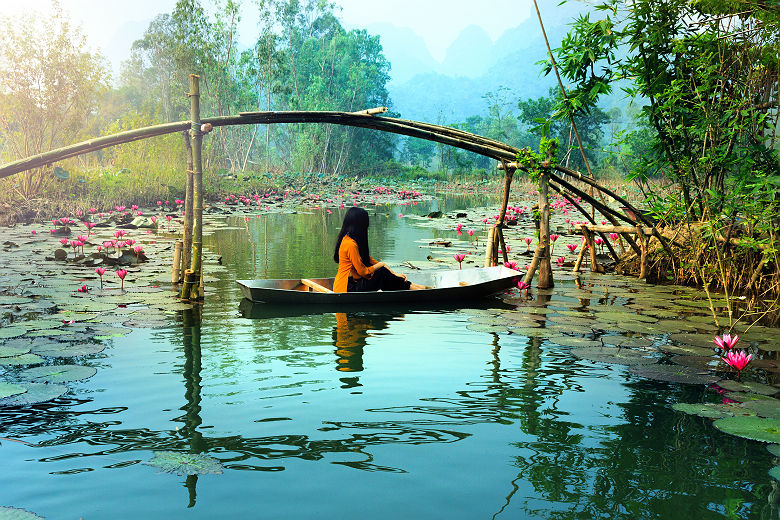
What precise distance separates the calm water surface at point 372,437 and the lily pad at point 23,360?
39 centimetres

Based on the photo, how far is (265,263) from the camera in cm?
971

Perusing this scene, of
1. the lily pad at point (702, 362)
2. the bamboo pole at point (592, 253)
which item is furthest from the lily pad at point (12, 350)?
the bamboo pole at point (592, 253)

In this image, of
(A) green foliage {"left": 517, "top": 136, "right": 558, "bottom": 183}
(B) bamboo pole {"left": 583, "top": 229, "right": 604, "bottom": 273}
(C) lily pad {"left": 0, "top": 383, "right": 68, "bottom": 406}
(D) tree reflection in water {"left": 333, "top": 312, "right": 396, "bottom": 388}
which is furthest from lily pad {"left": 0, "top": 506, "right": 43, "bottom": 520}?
(B) bamboo pole {"left": 583, "top": 229, "right": 604, "bottom": 273}

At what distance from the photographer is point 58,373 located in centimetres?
414

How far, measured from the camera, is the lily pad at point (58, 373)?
13.2ft

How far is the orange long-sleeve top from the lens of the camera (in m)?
6.91

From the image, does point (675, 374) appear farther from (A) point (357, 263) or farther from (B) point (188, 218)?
(B) point (188, 218)

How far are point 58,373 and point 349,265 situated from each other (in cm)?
343

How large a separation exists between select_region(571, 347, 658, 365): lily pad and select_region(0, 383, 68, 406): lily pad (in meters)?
3.72

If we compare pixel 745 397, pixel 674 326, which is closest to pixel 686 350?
pixel 674 326

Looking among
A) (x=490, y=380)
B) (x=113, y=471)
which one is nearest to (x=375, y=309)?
(x=490, y=380)

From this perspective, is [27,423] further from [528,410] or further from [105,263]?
[105,263]

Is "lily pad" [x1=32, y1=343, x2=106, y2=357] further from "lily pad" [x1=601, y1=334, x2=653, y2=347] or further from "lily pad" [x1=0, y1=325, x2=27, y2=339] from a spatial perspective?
"lily pad" [x1=601, y1=334, x2=653, y2=347]

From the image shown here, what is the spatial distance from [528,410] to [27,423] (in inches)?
115
